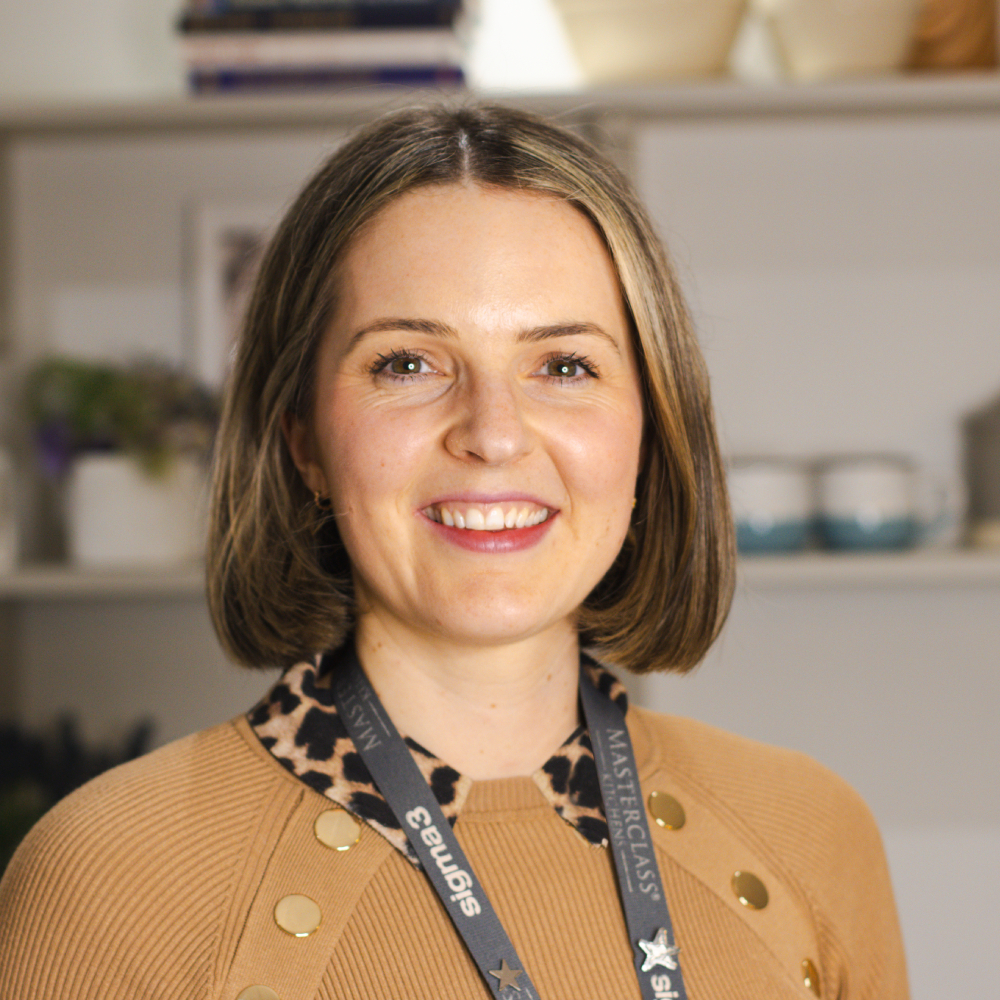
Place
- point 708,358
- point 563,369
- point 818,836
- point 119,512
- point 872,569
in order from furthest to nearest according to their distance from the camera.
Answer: point 708,358, point 119,512, point 872,569, point 818,836, point 563,369

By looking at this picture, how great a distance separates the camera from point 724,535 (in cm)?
117

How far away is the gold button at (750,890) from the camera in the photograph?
3.26ft

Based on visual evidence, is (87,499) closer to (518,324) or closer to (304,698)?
(304,698)

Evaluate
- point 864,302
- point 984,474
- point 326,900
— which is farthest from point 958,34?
point 326,900

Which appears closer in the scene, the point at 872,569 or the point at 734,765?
the point at 734,765

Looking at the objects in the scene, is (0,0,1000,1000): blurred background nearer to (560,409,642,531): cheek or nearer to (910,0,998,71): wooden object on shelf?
(910,0,998,71): wooden object on shelf

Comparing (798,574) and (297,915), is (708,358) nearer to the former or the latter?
(798,574)

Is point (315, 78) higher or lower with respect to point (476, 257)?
higher

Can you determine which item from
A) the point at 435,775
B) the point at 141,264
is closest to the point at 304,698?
the point at 435,775

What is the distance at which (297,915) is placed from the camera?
0.86m

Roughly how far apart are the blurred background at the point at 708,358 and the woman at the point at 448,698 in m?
0.85

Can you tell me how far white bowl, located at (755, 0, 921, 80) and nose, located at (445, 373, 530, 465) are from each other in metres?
1.23

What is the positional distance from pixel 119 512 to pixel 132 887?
3.63 ft

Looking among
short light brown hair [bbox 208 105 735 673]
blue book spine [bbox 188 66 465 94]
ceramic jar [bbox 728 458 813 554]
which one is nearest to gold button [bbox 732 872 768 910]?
short light brown hair [bbox 208 105 735 673]
